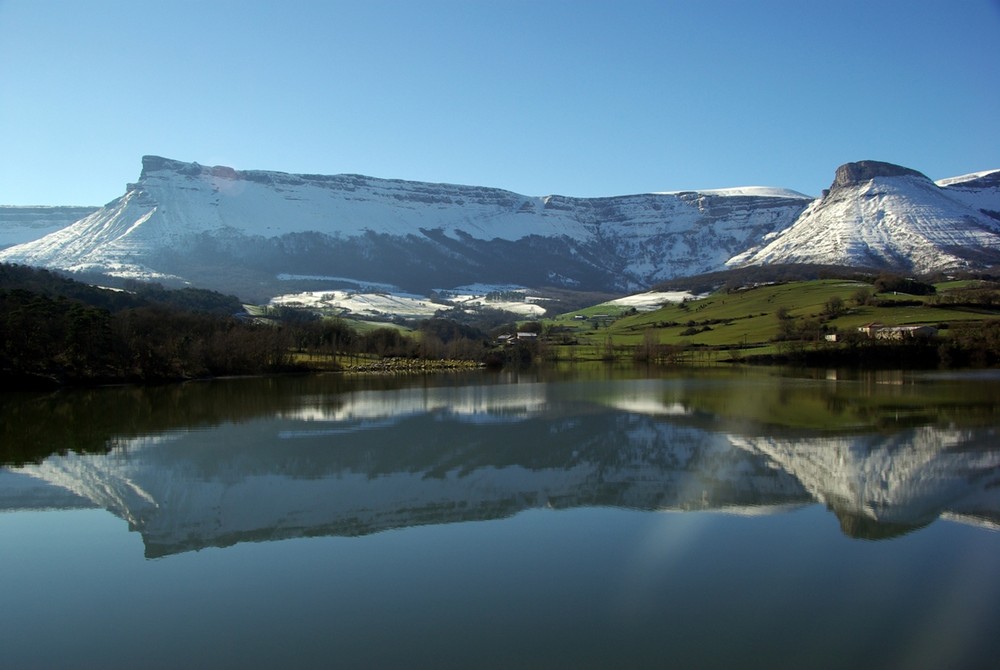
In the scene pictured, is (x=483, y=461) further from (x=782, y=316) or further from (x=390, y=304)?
(x=390, y=304)

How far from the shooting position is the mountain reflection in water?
14.6m

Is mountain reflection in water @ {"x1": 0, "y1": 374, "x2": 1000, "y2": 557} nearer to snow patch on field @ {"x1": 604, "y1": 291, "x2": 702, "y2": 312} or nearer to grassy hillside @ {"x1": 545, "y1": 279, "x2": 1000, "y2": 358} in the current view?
grassy hillside @ {"x1": 545, "y1": 279, "x2": 1000, "y2": 358}

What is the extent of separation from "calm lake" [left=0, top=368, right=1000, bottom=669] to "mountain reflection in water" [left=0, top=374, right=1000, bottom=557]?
→ 0.11 meters

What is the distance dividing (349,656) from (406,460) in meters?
11.7

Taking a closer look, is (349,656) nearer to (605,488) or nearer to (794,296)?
(605,488)

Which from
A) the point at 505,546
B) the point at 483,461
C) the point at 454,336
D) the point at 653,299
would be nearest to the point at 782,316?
the point at 454,336

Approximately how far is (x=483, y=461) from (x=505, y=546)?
A: 25.1 feet

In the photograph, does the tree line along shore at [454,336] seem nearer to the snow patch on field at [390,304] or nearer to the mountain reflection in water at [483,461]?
the mountain reflection in water at [483,461]

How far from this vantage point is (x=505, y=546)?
12250mm

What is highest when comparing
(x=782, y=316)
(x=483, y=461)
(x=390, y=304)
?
(x=390, y=304)

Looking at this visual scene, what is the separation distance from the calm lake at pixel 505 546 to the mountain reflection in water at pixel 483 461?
0.11m

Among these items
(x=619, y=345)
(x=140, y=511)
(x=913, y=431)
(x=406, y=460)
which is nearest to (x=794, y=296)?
(x=619, y=345)

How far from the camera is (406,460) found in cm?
1995

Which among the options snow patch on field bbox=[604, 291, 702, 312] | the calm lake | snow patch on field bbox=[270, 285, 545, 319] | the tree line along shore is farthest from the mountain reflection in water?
snow patch on field bbox=[604, 291, 702, 312]
